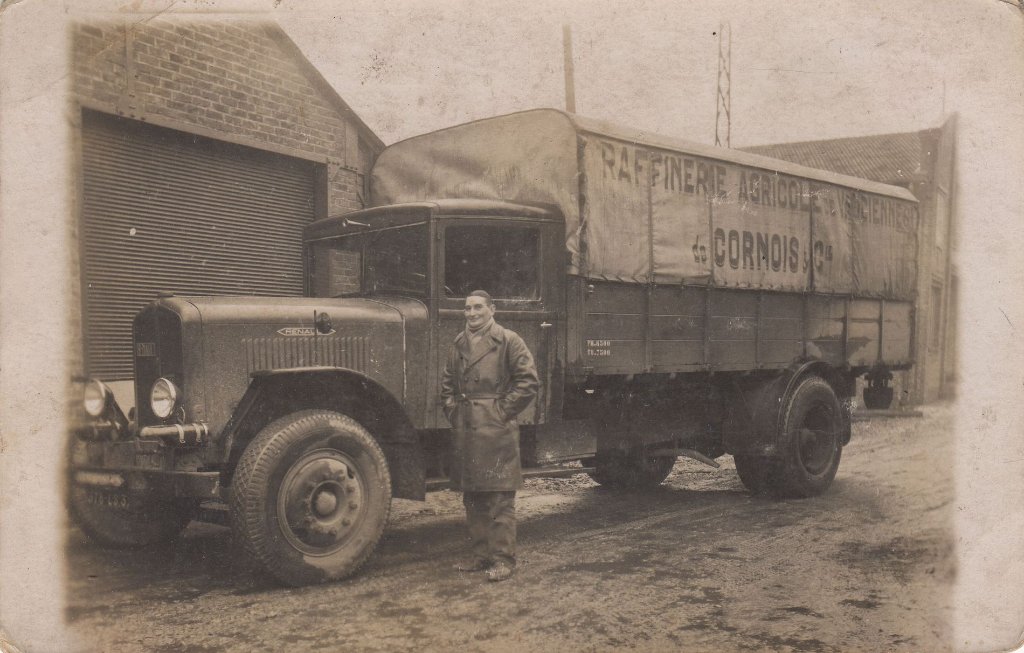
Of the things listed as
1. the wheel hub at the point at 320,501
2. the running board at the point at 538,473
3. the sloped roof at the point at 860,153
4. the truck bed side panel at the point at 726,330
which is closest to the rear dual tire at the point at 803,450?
the truck bed side panel at the point at 726,330

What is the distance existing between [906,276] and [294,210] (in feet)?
19.4

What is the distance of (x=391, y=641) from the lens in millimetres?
3834

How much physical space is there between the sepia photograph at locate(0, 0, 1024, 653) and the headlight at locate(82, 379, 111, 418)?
0.02 metres

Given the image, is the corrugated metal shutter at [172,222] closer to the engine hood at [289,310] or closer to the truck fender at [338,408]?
the engine hood at [289,310]

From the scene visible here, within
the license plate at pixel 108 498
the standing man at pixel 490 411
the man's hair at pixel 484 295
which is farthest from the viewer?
the man's hair at pixel 484 295

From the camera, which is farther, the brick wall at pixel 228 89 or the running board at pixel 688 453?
the running board at pixel 688 453

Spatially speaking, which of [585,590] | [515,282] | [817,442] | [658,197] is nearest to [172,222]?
[515,282]

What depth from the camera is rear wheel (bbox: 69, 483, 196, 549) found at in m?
4.51

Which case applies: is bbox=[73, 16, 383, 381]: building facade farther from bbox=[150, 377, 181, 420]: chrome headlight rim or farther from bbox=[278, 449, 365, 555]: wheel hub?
bbox=[278, 449, 365, 555]: wheel hub

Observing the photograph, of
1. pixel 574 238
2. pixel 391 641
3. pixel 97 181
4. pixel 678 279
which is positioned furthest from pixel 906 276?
pixel 97 181

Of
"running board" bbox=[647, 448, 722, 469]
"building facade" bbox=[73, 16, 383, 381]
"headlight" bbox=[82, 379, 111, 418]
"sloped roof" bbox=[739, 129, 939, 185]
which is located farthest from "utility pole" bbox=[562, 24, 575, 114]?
"headlight" bbox=[82, 379, 111, 418]

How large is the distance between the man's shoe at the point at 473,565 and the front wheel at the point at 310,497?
1.81 feet

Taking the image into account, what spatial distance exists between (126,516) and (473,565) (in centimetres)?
205

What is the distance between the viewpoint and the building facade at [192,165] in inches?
257
